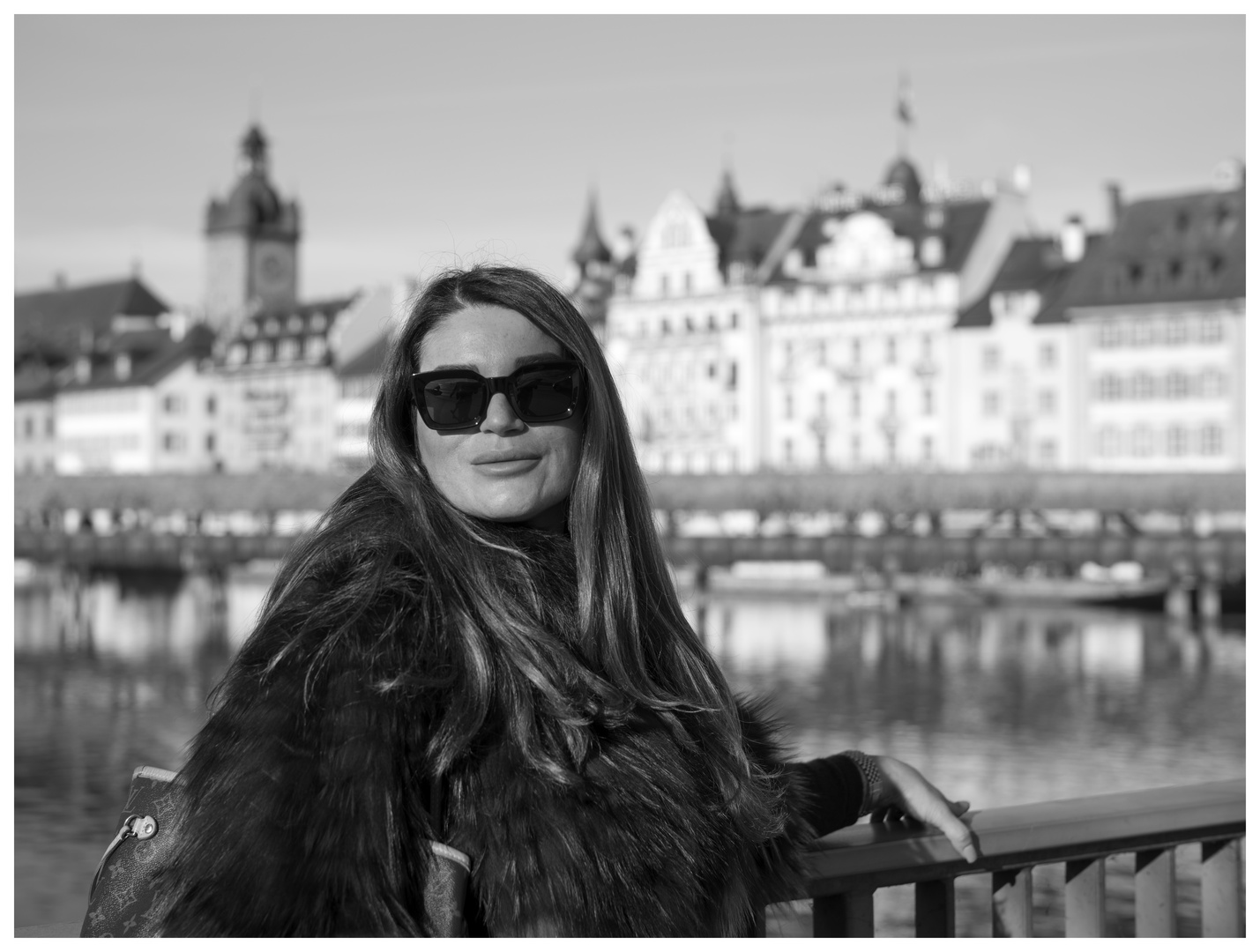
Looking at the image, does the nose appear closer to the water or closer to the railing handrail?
the railing handrail

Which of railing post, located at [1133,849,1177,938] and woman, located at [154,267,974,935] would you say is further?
railing post, located at [1133,849,1177,938]

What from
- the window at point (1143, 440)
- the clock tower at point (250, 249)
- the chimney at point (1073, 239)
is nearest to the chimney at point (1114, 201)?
the chimney at point (1073, 239)

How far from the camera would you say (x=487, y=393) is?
204 cm


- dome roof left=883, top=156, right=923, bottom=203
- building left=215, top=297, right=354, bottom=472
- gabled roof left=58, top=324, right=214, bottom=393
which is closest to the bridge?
building left=215, top=297, right=354, bottom=472

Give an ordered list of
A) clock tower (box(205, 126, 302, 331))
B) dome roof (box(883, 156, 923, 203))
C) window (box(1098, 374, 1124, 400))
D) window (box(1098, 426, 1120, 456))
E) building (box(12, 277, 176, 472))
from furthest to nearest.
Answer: clock tower (box(205, 126, 302, 331)) < building (box(12, 277, 176, 472)) < dome roof (box(883, 156, 923, 203)) < window (box(1098, 426, 1120, 456)) < window (box(1098, 374, 1124, 400))

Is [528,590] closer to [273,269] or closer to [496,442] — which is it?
[496,442]

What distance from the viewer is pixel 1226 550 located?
3294cm

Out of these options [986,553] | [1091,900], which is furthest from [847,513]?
[1091,900]

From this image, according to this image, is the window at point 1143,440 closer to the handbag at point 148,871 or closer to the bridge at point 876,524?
the bridge at point 876,524

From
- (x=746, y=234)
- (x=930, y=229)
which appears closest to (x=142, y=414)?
(x=746, y=234)

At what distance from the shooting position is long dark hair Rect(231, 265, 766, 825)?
1.86 m

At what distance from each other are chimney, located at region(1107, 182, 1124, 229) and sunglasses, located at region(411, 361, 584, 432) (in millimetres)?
51842

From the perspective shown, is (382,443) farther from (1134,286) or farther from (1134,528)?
(1134,286)

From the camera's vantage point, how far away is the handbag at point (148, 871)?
1.83m
